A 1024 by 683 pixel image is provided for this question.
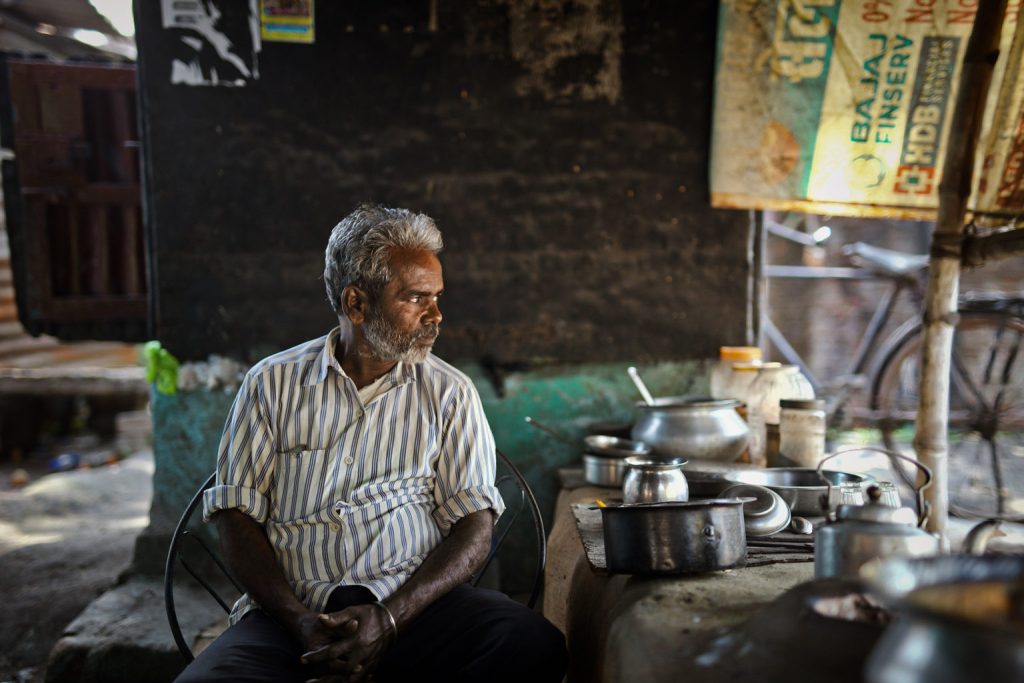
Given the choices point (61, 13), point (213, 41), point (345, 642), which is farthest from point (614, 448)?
point (61, 13)

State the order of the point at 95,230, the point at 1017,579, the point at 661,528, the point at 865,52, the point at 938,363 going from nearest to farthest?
the point at 1017,579 < the point at 661,528 < the point at 938,363 < the point at 865,52 < the point at 95,230

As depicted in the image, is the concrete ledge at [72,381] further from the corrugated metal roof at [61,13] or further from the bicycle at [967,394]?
the bicycle at [967,394]

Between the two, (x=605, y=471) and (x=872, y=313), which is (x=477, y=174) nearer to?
(x=605, y=471)

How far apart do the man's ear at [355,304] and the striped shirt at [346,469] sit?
0.39 feet

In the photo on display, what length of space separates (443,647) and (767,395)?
6.88 feet

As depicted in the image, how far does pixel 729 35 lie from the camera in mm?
3922

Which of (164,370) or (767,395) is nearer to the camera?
(767,395)

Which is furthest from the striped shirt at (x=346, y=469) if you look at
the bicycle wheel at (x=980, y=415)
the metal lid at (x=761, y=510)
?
the bicycle wheel at (x=980, y=415)

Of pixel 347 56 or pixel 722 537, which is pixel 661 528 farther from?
pixel 347 56

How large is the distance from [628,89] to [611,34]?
0.94 ft

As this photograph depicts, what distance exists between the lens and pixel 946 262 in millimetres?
3281

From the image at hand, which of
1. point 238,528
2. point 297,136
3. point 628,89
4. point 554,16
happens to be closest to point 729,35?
point 628,89

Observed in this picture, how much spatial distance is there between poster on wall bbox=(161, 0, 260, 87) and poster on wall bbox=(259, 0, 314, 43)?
5 cm

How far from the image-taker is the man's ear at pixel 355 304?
8.30ft
